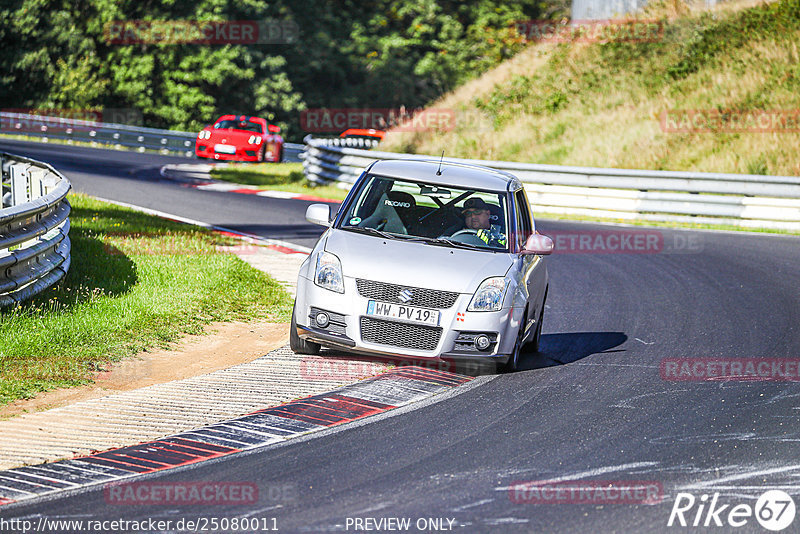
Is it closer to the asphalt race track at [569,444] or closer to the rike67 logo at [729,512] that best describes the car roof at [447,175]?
the asphalt race track at [569,444]

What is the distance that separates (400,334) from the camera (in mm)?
8281

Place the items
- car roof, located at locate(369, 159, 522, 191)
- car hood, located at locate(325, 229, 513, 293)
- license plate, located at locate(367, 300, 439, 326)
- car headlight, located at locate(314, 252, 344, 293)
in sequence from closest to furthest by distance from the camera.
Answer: license plate, located at locate(367, 300, 439, 326) < car hood, located at locate(325, 229, 513, 293) < car headlight, located at locate(314, 252, 344, 293) < car roof, located at locate(369, 159, 522, 191)

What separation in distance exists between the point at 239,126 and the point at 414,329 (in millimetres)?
26873

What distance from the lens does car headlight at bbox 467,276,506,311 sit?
27.5 feet

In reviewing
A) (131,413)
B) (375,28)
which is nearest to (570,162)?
(131,413)

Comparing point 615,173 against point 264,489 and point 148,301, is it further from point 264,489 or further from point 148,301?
point 264,489

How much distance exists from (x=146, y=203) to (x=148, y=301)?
412 inches

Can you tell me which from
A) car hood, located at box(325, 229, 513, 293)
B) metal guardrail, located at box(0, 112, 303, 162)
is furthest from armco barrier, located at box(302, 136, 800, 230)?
metal guardrail, located at box(0, 112, 303, 162)

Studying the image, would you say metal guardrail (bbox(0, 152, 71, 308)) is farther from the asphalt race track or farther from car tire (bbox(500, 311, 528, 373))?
car tire (bbox(500, 311, 528, 373))

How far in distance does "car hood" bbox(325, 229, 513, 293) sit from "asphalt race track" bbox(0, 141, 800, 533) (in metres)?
0.88

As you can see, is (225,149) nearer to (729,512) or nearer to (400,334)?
(400,334)

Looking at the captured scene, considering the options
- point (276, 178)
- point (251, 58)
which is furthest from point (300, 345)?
point (251, 58)

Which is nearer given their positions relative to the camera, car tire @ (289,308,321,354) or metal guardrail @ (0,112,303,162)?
car tire @ (289,308,321,354)

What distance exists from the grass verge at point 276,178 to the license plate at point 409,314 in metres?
15.6
